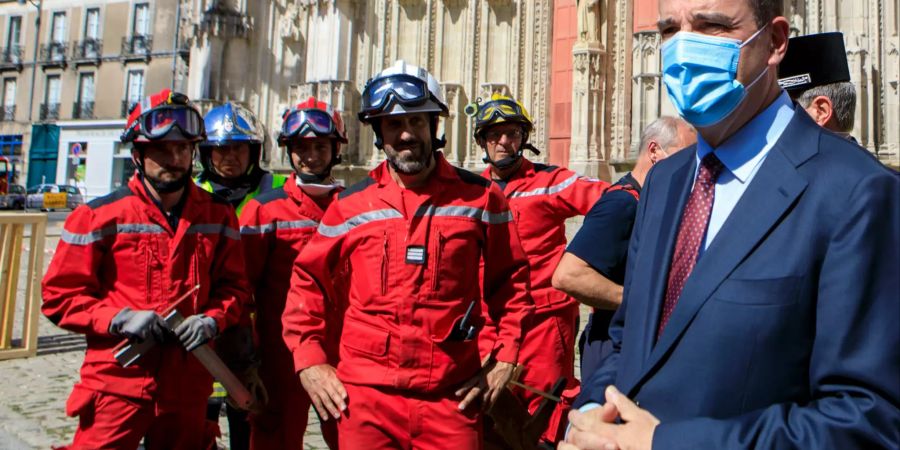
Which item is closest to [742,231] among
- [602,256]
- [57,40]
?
[602,256]

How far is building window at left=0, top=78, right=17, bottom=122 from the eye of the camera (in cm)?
4319

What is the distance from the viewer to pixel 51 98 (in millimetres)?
41875

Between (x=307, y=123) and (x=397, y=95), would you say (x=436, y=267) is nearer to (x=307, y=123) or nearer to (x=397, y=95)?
(x=397, y=95)

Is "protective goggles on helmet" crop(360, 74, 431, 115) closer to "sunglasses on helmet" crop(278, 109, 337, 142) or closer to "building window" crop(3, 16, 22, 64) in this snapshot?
"sunglasses on helmet" crop(278, 109, 337, 142)

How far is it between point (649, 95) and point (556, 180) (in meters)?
8.65

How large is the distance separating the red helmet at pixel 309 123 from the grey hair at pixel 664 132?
219 centimetres

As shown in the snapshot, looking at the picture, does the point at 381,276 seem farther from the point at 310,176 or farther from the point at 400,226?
the point at 310,176

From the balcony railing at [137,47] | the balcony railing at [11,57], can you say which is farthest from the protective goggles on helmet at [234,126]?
the balcony railing at [11,57]

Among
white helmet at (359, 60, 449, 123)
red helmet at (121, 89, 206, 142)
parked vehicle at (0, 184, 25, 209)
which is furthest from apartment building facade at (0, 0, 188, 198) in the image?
white helmet at (359, 60, 449, 123)

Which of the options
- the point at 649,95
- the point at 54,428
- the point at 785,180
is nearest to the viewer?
the point at 785,180

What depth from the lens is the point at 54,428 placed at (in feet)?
19.4

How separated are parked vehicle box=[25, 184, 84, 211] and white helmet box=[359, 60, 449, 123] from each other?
33.0m

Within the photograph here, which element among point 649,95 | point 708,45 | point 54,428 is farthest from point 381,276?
point 649,95

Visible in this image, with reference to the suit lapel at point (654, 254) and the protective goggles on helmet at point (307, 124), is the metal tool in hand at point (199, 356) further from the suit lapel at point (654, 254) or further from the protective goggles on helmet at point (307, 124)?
the suit lapel at point (654, 254)
